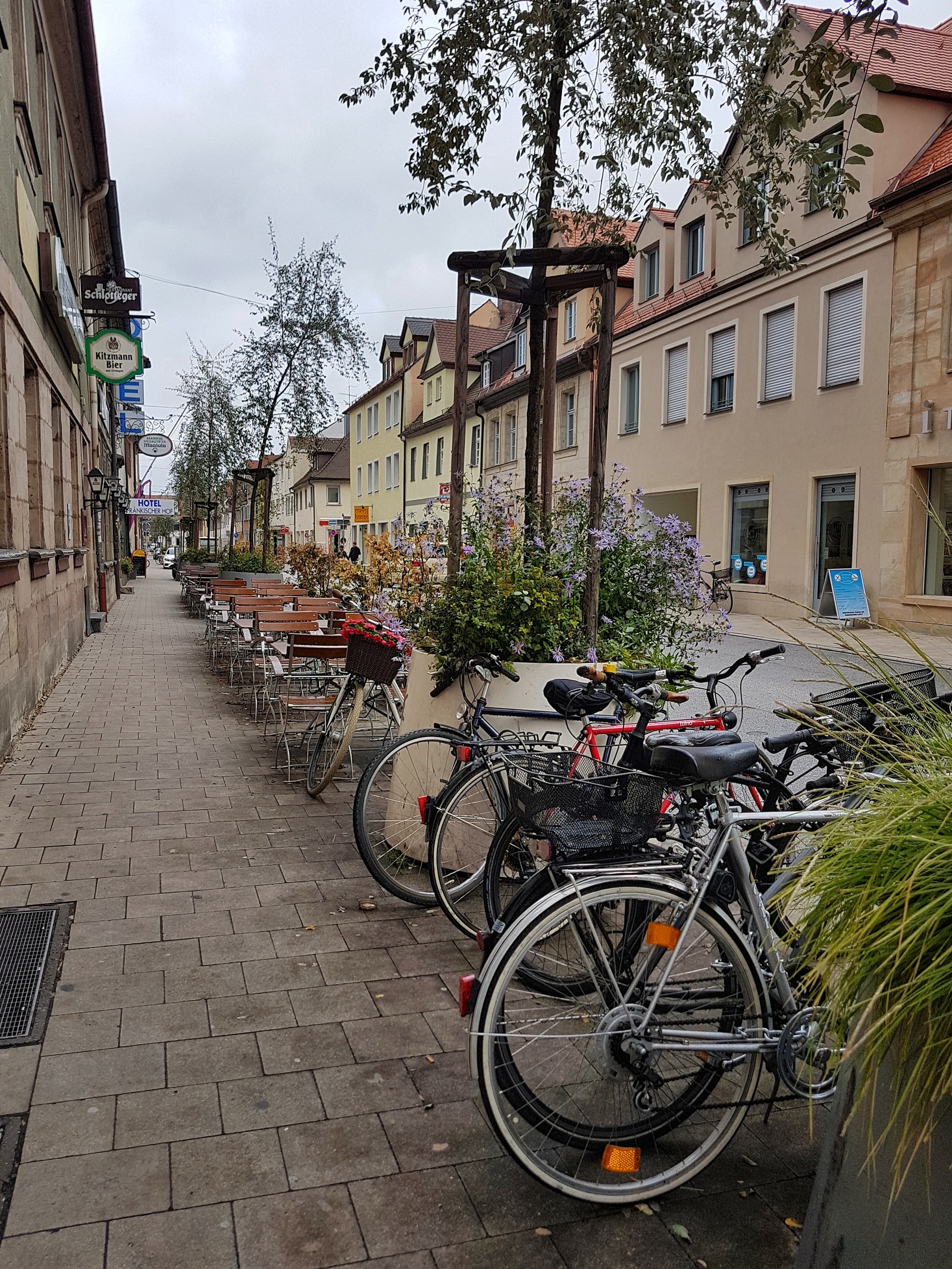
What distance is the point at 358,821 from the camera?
4.29 m

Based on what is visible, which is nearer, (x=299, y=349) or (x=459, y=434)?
(x=459, y=434)

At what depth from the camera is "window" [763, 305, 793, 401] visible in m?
20.5

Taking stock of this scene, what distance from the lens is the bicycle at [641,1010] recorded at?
231cm

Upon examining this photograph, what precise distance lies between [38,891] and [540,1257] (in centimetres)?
296

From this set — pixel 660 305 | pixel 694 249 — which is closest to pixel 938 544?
pixel 694 249

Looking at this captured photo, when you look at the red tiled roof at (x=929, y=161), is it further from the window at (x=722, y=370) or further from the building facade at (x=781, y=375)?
the window at (x=722, y=370)

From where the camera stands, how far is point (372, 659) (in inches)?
214

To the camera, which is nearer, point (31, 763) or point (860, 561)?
point (31, 763)

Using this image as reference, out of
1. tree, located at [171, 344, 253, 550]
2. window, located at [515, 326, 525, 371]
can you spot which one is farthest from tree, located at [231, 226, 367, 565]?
window, located at [515, 326, 525, 371]

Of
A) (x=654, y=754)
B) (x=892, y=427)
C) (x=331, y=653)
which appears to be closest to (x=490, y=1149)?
(x=654, y=754)

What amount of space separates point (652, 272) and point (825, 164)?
74.4 ft

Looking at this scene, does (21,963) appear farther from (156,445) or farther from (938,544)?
(156,445)

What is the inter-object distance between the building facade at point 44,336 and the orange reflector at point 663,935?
5845 mm

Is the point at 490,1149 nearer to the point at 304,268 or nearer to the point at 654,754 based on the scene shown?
the point at 654,754
